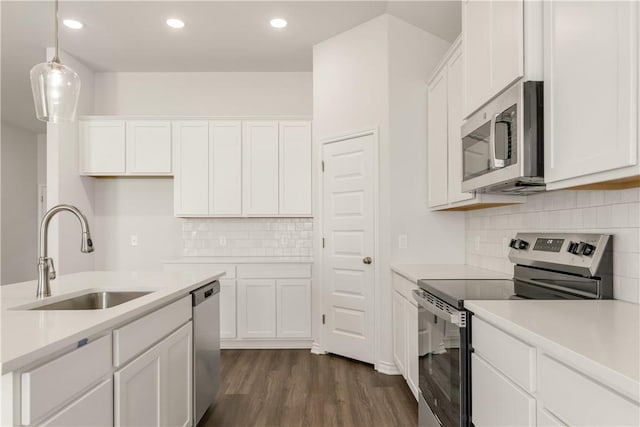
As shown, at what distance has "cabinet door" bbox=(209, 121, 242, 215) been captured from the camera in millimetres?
4398

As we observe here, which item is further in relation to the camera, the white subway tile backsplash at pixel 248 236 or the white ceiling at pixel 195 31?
the white subway tile backsplash at pixel 248 236

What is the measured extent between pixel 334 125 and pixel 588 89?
269 cm

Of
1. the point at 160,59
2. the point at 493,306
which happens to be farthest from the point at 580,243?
the point at 160,59

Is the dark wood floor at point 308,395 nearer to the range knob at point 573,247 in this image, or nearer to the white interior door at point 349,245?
the white interior door at point 349,245

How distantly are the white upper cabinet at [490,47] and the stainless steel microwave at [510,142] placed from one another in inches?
2.8

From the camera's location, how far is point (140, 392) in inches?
66.7

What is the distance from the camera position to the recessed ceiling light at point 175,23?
363cm

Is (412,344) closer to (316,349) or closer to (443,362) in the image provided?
(443,362)

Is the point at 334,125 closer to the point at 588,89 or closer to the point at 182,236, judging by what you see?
the point at 182,236

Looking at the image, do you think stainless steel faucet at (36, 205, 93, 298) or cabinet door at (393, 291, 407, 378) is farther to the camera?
cabinet door at (393, 291, 407, 378)

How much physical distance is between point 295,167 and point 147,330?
112 inches

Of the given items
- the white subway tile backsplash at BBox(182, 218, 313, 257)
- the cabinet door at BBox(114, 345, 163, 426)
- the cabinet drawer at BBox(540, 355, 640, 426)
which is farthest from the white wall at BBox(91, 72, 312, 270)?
the cabinet drawer at BBox(540, 355, 640, 426)

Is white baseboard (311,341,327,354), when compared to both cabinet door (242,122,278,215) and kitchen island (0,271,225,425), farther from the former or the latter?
kitchen island (0,271,225,425)

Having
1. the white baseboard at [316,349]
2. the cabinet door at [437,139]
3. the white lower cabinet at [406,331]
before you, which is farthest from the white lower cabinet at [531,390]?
the white baseboard at [316,349]
